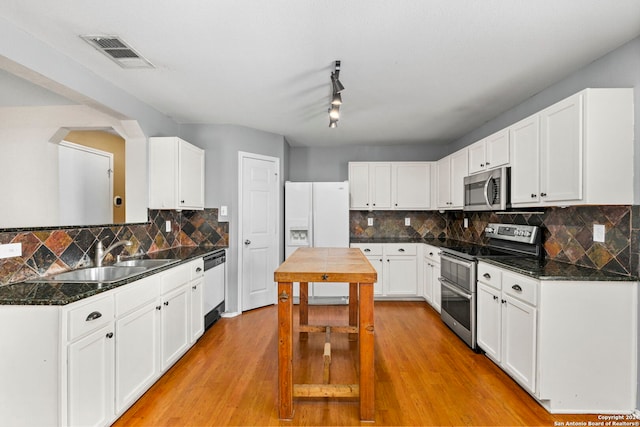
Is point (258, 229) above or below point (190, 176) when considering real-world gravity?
below

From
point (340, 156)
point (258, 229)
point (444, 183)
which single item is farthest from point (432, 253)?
point (258, 229)

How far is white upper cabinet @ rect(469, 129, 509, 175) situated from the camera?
8.93 ft

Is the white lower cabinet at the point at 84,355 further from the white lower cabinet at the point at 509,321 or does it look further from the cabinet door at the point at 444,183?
the cabinet door at the point at 444,183

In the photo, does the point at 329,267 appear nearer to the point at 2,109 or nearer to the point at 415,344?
the point at 415,344

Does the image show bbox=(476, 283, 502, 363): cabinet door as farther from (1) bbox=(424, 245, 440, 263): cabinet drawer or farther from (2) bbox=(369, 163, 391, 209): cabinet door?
(2) bbox=(369, 163, 391, 209): cabinet door


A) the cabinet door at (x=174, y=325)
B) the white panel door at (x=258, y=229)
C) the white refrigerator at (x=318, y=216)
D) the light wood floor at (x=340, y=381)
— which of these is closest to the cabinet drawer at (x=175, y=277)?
the cabinet door at (x=174, y=325)

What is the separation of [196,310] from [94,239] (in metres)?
1.08

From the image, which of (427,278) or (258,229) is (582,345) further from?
(258,229)

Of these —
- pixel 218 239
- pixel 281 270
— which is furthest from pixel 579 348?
pixel 218 239

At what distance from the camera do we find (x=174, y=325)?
2471mm

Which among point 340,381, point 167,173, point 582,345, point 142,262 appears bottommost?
point 340,381

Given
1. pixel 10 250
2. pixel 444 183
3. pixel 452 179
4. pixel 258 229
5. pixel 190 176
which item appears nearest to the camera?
pixel 10 250

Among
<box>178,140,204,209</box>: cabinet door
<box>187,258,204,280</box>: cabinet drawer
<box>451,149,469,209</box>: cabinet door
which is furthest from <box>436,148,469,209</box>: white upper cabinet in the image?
<box>178,140,204,209</box>: cabinet door

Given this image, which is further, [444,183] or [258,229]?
[444,183]
